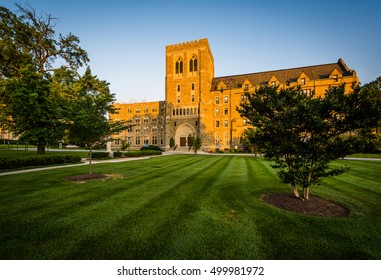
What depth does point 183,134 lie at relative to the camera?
48.6 meters

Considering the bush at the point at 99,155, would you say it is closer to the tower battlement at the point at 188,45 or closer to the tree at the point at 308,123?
the tree at the point at 308,123

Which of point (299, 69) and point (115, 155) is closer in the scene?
point (115, 155)

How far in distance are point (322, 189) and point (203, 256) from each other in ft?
27.2

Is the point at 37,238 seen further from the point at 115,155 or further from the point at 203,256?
the point at 115,155

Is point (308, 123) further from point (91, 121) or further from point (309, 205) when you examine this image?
point (91, 121)

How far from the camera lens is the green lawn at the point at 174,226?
3.61 meters

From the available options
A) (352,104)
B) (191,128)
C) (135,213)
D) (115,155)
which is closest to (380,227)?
(352,104)

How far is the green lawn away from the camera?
11.8 feet

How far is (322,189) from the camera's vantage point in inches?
347

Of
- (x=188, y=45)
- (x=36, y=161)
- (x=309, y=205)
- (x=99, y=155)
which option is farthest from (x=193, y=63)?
(x=309, y=205)

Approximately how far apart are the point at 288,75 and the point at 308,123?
156 ft

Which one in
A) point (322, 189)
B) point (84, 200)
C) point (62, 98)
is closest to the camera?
point (84, 200)

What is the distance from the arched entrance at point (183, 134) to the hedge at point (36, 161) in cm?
3105

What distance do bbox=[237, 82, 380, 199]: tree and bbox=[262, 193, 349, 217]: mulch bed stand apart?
469mm
